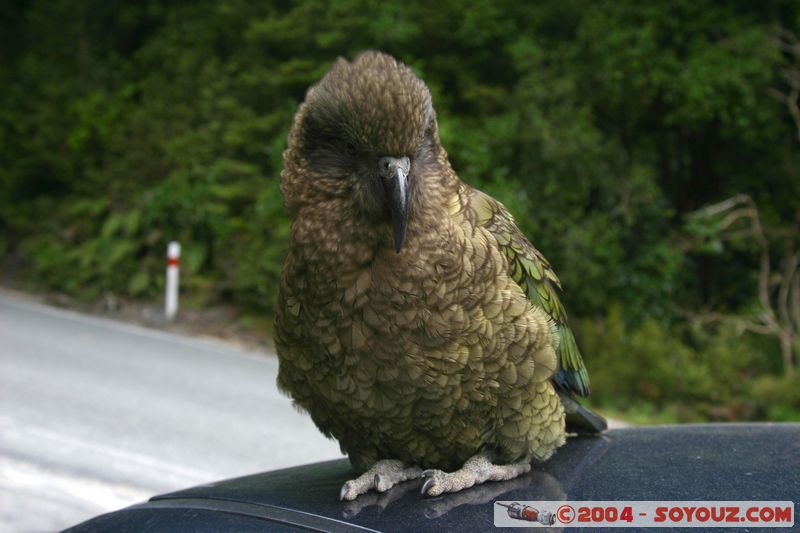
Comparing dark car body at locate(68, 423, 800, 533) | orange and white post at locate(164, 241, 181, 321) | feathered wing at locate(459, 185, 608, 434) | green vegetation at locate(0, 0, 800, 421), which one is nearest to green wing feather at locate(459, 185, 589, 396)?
feathered wing at locate(459, 185, 608, 434)

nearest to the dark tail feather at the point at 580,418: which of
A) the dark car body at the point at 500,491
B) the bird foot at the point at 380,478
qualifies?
the dark car body at the point at 500,491

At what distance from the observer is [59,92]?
14258mm

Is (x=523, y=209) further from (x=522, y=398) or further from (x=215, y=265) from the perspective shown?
(x=522, y=398)

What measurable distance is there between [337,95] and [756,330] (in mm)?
7527

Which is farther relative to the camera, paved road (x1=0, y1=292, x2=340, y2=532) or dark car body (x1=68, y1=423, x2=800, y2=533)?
paved road (x1=0, y1=292, x2=340, y2=532)

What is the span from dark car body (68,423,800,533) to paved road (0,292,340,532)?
277 cm

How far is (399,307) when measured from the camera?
1892 millimetres

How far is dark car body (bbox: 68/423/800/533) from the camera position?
1673 millimetres

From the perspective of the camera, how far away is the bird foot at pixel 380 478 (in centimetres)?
191

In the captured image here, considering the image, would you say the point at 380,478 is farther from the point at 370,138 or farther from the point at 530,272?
the point at 370,138

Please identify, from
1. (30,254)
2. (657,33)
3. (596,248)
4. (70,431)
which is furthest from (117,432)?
(30,254)

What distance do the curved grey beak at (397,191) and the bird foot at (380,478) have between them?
58 cm

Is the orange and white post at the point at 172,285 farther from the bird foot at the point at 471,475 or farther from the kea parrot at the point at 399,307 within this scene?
the bird foot at the point at 471,475

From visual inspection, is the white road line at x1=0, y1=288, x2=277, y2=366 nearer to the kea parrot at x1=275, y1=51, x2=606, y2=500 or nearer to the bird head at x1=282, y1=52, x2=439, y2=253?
the kea parrot at x1=275, y1=51, x2=606, y2=500
